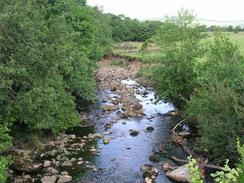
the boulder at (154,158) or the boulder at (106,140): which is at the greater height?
the boulder at (106,140)

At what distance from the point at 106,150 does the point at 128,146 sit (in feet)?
5.32

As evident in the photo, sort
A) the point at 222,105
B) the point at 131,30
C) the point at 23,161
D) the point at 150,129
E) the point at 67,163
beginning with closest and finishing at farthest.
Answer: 1. the point at 222,105
2. the point at 23,161
3. the point at 67,163
4. the point at 150,129
5. the point at 131,30

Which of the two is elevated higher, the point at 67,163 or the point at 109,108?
the point at 109,108

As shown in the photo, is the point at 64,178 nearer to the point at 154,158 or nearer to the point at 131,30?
the point at 154,158

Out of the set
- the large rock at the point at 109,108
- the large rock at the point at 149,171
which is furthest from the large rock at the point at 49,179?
the large rock at the point at 109,108

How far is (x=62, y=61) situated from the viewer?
22031 millimetres

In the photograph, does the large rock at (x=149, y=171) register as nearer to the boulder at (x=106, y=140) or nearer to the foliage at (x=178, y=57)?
the boulder at (x=106, y=140)

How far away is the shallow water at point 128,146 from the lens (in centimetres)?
1938

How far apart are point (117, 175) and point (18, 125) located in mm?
7106

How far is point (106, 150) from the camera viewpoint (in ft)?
76.5

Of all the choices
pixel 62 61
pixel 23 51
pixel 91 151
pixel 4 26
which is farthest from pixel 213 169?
pixel 4 26

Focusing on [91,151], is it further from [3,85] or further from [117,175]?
[3,85]

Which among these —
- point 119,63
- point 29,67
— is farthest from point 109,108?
point 119,63

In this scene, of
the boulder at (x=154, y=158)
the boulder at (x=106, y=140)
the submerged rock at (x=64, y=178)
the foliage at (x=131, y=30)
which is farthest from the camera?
the foliage at (x=131, y=30)
